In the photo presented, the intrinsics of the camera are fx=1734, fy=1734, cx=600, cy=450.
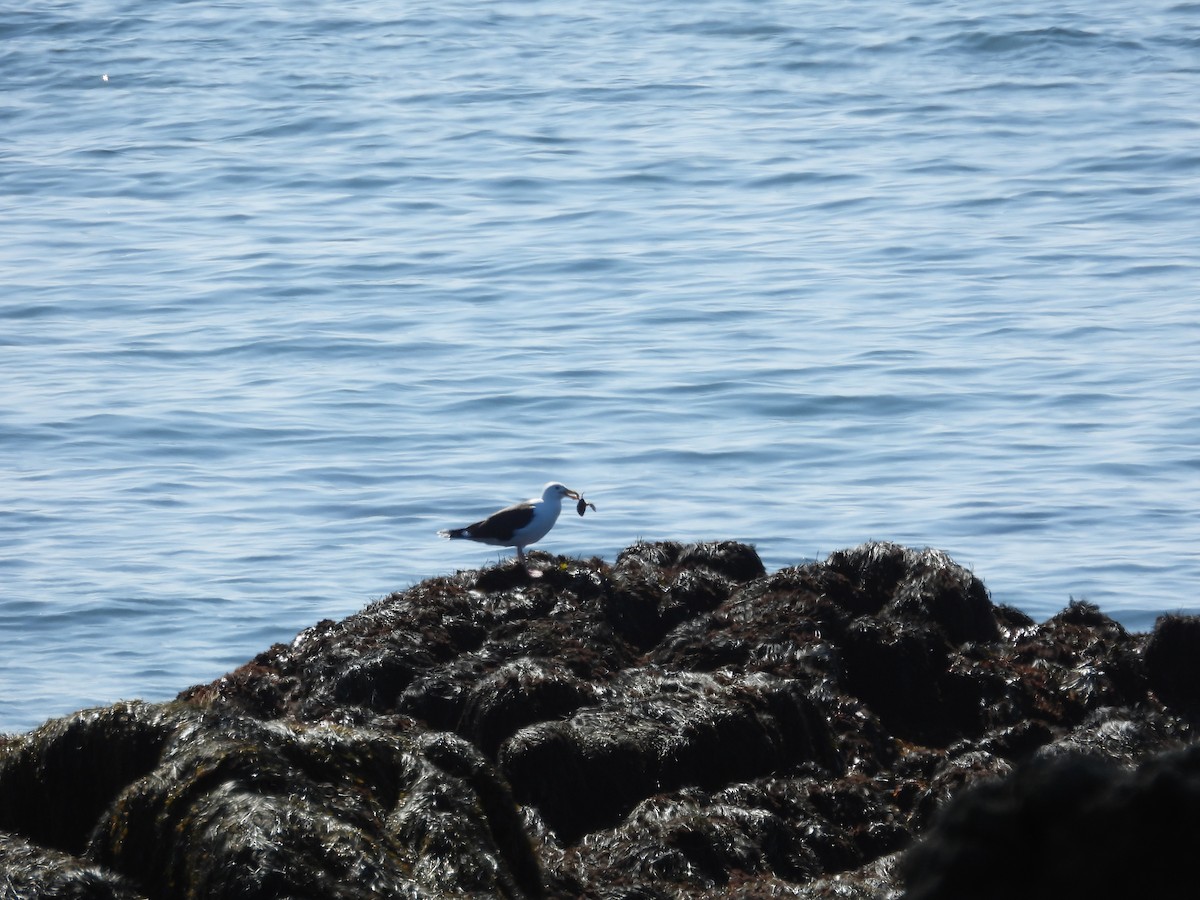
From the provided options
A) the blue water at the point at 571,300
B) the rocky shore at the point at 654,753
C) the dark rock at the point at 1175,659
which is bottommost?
the blue water at the point at 571,300

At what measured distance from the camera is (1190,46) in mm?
38438

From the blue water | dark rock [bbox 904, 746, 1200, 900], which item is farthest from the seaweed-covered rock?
the blue water

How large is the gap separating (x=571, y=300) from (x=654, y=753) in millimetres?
19611

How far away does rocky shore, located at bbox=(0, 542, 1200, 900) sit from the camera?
2.62m

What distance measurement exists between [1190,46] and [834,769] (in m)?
35.0

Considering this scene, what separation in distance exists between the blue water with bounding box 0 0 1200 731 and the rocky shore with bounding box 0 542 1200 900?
5.48 m

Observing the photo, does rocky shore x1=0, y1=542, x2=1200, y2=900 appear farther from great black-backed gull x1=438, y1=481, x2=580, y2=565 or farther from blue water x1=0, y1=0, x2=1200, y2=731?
blue water x1=0, y1=0, x2=1200, y2=731

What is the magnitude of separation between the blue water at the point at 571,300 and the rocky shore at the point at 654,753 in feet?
18.0

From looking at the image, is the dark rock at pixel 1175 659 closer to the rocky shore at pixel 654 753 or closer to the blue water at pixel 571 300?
the rocky shore at pixel 654 753

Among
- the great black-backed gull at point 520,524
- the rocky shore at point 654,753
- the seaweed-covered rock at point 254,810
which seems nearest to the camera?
the rocky shore at point 654,753

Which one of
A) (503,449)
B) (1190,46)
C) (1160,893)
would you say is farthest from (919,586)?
(1190,46)

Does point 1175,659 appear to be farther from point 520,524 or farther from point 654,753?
point 520,524

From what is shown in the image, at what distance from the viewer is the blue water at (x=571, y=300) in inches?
644

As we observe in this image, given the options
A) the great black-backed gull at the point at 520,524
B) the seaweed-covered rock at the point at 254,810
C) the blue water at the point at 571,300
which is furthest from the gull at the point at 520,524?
the seaweed-covered rock at the point at 254,810
